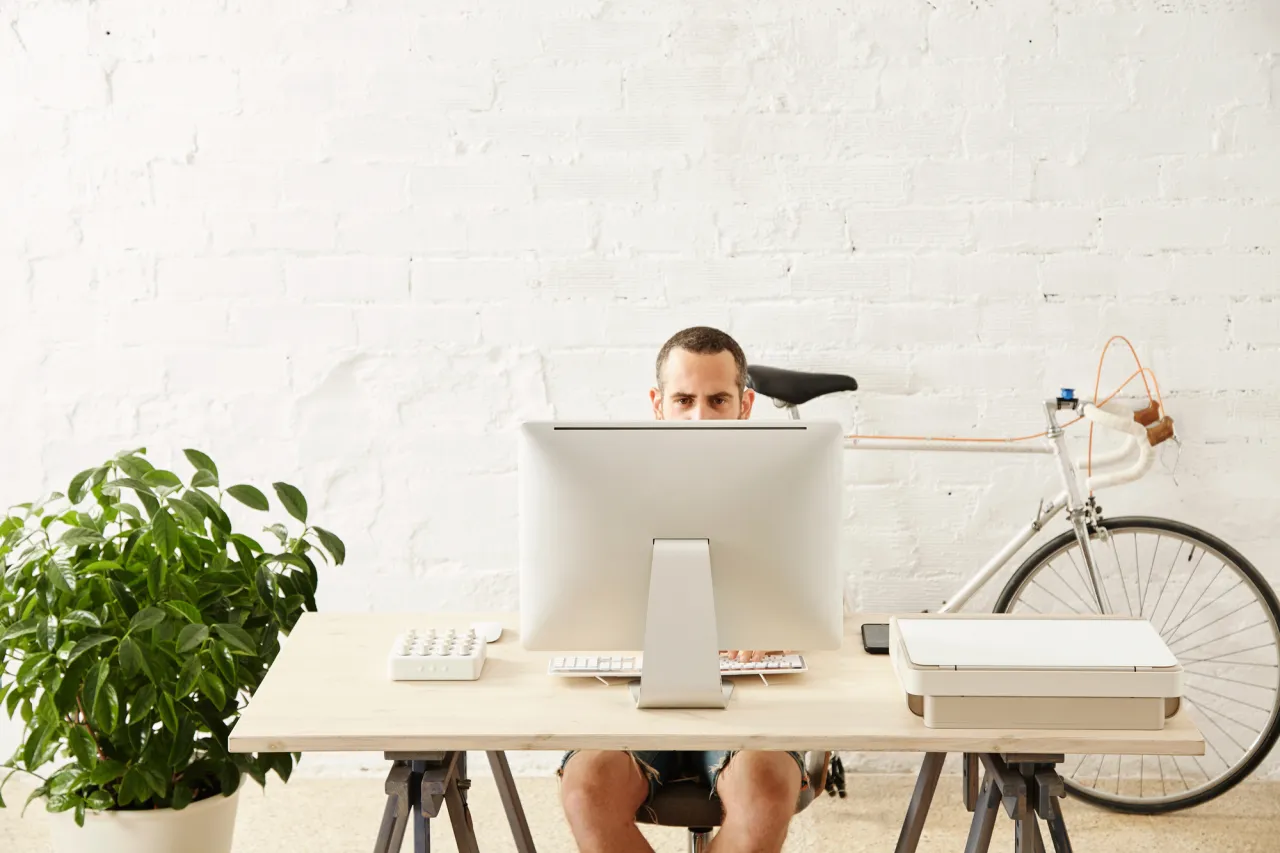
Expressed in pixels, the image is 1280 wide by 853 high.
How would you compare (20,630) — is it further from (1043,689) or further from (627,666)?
(1043,689)

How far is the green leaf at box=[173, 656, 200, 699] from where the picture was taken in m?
1.97

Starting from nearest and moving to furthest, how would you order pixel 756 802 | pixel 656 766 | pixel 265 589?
pixel 756 802 → pixel 656 766 → pixel 265 589

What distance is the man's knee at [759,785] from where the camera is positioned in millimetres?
1705

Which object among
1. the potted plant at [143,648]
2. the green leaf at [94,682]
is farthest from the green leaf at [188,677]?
the green leaf at [94,682]

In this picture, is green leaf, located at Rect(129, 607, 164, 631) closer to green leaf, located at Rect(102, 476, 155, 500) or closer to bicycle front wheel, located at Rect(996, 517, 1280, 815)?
green leaf, located at Rect(102, 476, 155, 500)

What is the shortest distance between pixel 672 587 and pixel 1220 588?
176 centimetres

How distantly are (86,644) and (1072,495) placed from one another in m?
1.82

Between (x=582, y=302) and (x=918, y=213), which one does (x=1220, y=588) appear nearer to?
(x=918, y=213)

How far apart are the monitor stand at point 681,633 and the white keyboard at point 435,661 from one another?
22cm

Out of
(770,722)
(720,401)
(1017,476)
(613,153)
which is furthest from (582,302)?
(770,722)

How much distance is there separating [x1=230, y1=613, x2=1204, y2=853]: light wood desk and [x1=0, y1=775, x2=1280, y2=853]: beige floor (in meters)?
0.97

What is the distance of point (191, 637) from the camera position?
1.95 metres

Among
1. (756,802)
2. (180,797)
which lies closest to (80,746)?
(180,797)

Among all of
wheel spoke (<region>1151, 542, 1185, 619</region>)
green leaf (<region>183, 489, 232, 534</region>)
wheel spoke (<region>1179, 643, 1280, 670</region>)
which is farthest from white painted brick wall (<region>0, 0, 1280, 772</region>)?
green leaf (<region>183, 489, 232, 534</region>)
